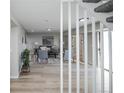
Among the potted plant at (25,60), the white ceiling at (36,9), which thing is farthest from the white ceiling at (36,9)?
the potted plant at (25,60)

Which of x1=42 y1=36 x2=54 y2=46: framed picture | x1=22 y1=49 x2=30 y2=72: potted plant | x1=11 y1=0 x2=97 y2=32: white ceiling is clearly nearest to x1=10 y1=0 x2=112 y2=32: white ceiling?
x1=11 y1=0 x2=97 y2=32: white ceiling

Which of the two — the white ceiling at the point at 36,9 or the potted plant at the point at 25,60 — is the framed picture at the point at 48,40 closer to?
the potted plant at the point at 25,60

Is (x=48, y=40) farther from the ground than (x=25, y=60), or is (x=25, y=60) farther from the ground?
(x=48, y=40)

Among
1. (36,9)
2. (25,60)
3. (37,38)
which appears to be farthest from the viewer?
(37,38)

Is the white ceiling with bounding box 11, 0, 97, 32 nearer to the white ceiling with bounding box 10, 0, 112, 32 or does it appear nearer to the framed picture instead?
the white ceiling with bounding box 10, 0, 112, 32

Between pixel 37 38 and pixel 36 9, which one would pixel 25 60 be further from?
pixel 37 38

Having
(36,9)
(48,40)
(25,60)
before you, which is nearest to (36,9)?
(36,9)

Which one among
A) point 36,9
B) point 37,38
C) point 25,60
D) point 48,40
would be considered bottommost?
point 25,60
